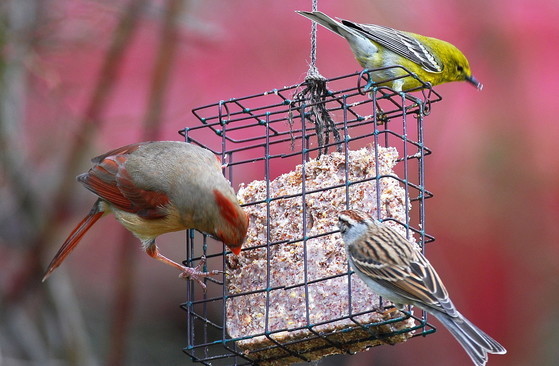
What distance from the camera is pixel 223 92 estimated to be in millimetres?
9914

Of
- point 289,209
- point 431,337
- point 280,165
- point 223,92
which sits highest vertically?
point 223,92

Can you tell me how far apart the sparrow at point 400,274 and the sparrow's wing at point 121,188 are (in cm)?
152

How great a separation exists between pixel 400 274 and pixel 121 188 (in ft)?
7.54

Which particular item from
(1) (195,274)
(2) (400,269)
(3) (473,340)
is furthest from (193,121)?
(3) (473,340)

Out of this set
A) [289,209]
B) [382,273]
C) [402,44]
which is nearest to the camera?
[382,273]

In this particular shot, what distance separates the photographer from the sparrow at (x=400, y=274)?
6.58 m

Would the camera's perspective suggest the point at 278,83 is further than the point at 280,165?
Yes

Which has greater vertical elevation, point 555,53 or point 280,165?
point 555,53

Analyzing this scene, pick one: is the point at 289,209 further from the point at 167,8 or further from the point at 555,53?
the point at 555,53

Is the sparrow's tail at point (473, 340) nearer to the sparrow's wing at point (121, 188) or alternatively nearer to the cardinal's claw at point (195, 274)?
the cardinal's claw at point (195, 274)

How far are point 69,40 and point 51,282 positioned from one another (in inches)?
81.3

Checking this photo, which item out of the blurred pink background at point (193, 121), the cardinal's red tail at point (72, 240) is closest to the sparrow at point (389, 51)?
the blurred pink background at point (193, 121)

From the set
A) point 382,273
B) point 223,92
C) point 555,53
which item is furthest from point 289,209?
point 555,53

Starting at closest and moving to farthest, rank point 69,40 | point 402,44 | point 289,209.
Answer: point 289,209 → point 402,44 → point 69,40
